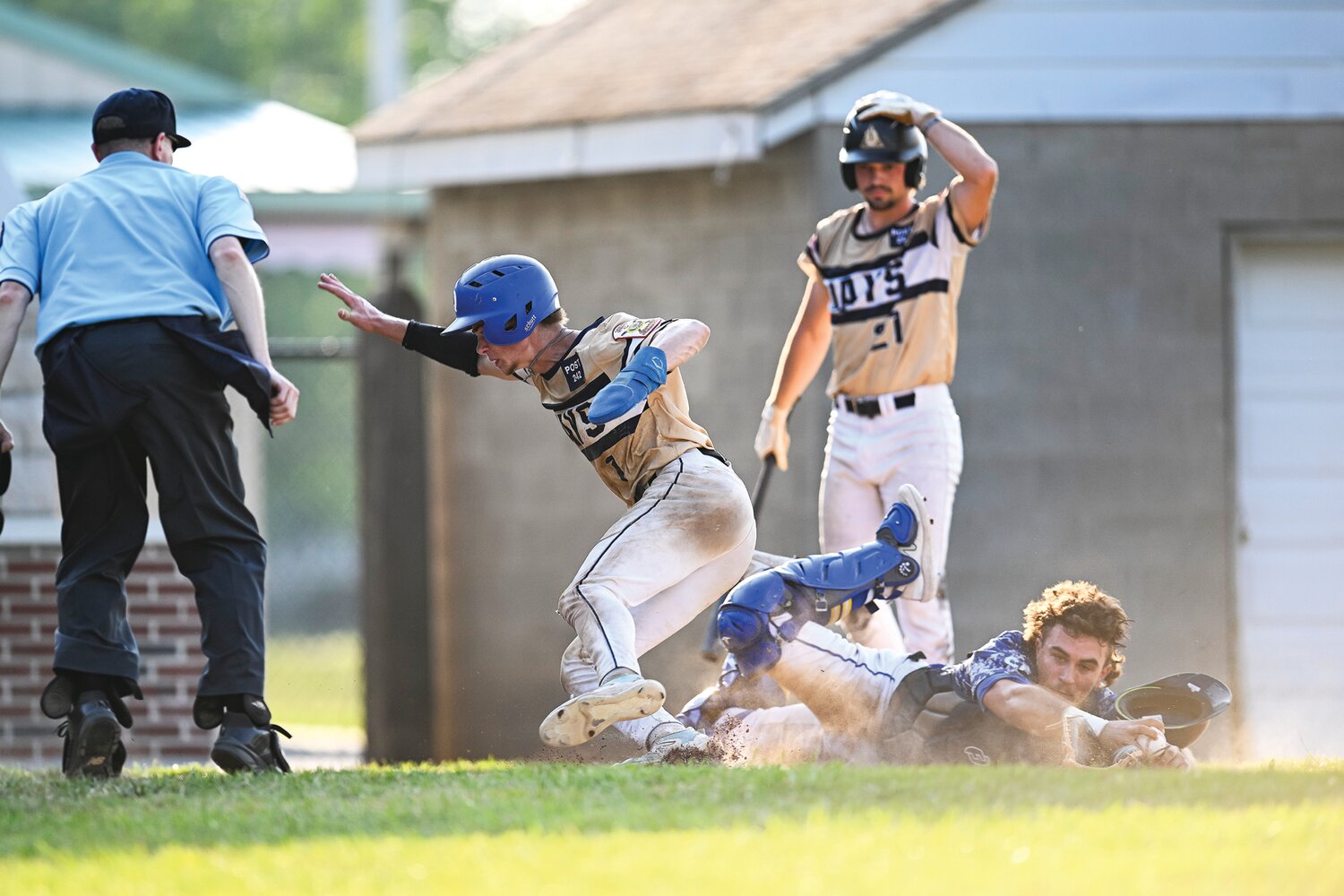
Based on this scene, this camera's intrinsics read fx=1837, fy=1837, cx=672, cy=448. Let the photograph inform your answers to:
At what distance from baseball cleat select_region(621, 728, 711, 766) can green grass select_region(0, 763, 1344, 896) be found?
391 millimetres

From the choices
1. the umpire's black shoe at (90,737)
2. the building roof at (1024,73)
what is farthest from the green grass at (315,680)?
the umpire's black shoe at (90,737)

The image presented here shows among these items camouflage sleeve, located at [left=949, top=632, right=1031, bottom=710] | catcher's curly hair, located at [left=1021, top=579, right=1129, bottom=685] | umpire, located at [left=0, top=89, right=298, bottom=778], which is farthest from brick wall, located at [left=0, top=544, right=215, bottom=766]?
catcher's curly hair, located at [left=1021, top=579, right=1129, bottom=685]

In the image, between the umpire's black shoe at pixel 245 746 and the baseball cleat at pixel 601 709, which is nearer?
the baseball cleat at pixel 601 709

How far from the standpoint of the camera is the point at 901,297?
703 centimetres

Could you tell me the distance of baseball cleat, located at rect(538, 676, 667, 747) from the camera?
5.56m

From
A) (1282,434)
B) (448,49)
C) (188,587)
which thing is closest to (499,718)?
(188,587)

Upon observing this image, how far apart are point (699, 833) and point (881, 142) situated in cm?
318

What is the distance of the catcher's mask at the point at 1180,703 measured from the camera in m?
6.43

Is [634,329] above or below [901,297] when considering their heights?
below

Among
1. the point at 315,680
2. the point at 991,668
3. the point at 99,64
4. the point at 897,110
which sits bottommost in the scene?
the point at 315,680

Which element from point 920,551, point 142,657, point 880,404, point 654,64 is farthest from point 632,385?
point 654,64

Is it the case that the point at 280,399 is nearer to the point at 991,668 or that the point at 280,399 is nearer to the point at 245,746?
the point at 245,746

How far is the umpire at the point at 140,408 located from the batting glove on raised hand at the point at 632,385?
1118 millimetres

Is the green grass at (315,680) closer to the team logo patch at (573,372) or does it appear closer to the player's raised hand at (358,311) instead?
the player's raised hand at (358,311)
